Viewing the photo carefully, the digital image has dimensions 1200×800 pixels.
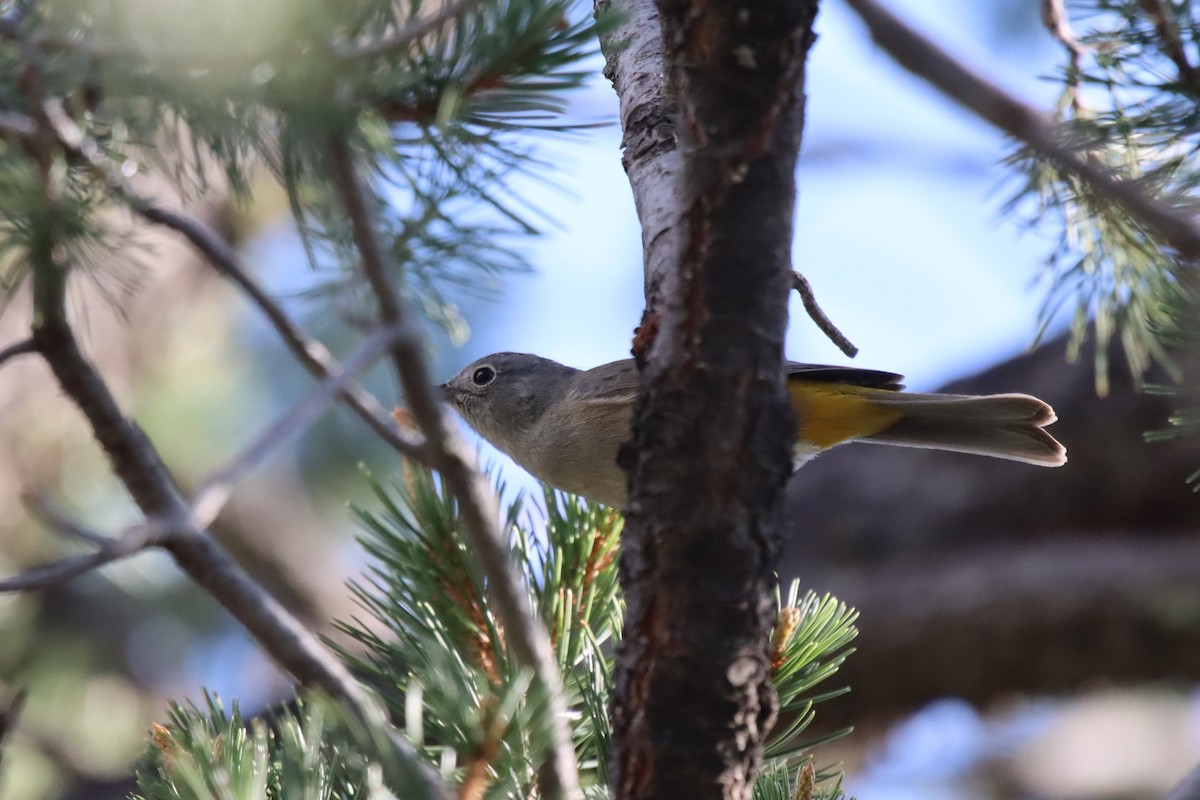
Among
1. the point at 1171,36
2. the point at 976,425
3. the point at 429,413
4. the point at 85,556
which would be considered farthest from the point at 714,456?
the point at 976,425

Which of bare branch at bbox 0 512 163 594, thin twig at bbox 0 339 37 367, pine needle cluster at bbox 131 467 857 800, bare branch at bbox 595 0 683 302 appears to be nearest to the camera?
bare branch at bbox 0 512 163 594

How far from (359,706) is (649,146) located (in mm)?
1508

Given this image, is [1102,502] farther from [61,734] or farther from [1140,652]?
[61,734]

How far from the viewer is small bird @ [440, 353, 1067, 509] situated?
3859mm

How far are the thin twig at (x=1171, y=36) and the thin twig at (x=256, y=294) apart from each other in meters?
1.76

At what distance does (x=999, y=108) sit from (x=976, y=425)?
7.73ft

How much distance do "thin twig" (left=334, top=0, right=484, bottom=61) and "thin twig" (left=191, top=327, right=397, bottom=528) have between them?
39cm

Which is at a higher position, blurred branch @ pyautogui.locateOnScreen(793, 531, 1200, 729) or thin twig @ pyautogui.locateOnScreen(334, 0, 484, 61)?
thin twig @ pyautogui.locateOnScreen(334, 0, 484, 61)

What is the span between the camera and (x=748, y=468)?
5.57 ft

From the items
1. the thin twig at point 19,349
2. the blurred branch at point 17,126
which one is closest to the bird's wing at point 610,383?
the thin twig at point 19,349

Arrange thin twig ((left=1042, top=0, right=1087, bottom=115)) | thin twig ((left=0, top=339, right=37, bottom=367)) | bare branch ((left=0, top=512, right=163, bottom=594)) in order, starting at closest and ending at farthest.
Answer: bare branch ((left=0, top=512, right=163, bottom=594))
thin twig ((left=0, top=339, right=37, bottom=367))
thin twig ((left=1042, top=0, right=1087, bottom=115))

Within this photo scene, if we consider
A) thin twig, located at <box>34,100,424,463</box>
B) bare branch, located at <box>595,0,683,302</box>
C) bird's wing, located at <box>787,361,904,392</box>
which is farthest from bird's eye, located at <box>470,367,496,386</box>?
thin twig, located at <box>34,100,424,463</box>

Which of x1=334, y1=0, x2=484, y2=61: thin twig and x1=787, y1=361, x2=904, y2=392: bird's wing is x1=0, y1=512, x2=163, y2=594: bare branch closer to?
x1=334, y1=0, x2=484, y2=61: thin twig

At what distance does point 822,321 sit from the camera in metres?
2.42
